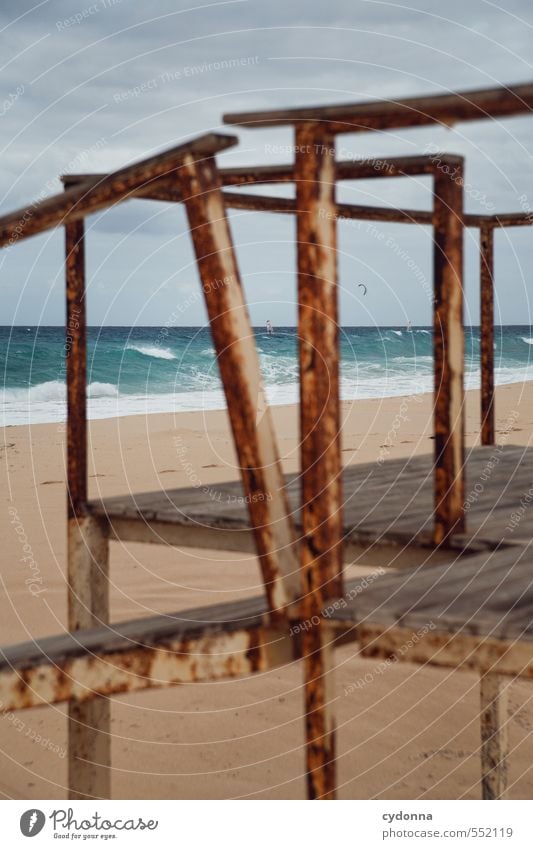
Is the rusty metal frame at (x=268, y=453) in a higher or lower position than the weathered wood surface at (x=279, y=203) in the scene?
lower

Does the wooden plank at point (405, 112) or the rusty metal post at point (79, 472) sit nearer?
the wooden plank at point (405, 112)

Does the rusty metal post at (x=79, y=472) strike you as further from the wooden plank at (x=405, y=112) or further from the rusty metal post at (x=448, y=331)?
the wooden plank at (x=405, y=112)

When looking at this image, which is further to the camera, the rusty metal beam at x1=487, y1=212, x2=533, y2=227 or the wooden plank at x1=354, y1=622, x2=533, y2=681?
the rusty metal beam at x1=487, y1=212, x2=533, y2=227

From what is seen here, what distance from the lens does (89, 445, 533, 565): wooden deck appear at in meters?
3.57

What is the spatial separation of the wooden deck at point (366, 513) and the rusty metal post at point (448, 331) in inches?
10.9

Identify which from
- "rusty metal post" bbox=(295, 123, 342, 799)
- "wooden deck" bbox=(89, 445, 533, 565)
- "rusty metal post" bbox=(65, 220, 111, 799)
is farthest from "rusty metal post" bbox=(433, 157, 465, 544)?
"rusty metal post" bbox=(65, 220, 111, 799)

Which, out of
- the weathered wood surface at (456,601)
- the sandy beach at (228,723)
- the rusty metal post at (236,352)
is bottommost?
the sandy beach at (228,723)

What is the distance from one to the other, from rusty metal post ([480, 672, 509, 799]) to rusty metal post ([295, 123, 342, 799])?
2.32 m

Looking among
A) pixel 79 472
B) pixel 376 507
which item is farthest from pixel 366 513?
pixel 79 472

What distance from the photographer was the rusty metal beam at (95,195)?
2.39 m

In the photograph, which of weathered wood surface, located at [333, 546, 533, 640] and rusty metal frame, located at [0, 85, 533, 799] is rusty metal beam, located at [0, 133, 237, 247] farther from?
weathered wood surface, located at [333, 546, 533, 640]

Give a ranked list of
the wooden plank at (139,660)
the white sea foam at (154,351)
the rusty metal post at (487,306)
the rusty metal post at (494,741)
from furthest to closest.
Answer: the white sea foam at (154,351), the rusty metal post at (487,306), the rusty metal post at (494,741), the wooden plank at (139,660)

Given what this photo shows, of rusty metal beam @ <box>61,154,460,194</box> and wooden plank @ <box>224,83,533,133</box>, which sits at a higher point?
rusty metal beam @ <box>61,154,460,194</box>

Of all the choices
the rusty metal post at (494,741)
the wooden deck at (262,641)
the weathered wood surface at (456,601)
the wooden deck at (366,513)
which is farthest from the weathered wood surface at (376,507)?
the rusty metal post at (494,741)
